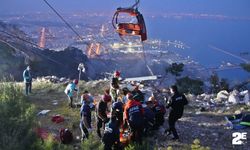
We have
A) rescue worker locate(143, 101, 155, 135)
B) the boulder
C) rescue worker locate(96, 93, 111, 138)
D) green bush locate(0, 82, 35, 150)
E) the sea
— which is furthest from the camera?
the sea

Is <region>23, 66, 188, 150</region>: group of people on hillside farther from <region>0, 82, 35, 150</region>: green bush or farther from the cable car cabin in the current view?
<region>0, 82, 35, 150</region>: green bush

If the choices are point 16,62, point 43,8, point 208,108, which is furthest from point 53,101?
point 43,8

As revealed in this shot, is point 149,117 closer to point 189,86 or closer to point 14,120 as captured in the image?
point 14,120

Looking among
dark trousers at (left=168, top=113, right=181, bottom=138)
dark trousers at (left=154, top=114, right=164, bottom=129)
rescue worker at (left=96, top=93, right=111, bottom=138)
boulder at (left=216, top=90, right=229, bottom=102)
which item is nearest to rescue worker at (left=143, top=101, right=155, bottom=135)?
dark trousers at (left=154, top=114, right=164, bottom=129)

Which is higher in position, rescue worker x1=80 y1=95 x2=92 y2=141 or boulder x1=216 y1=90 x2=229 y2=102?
rescue worker x1=80 y1=95 x2=92 y2=141

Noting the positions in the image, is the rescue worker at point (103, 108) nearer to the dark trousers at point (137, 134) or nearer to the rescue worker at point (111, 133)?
the dark trousers at point (137, 134)

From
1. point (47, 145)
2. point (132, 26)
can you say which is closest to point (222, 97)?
point (132, 26)
